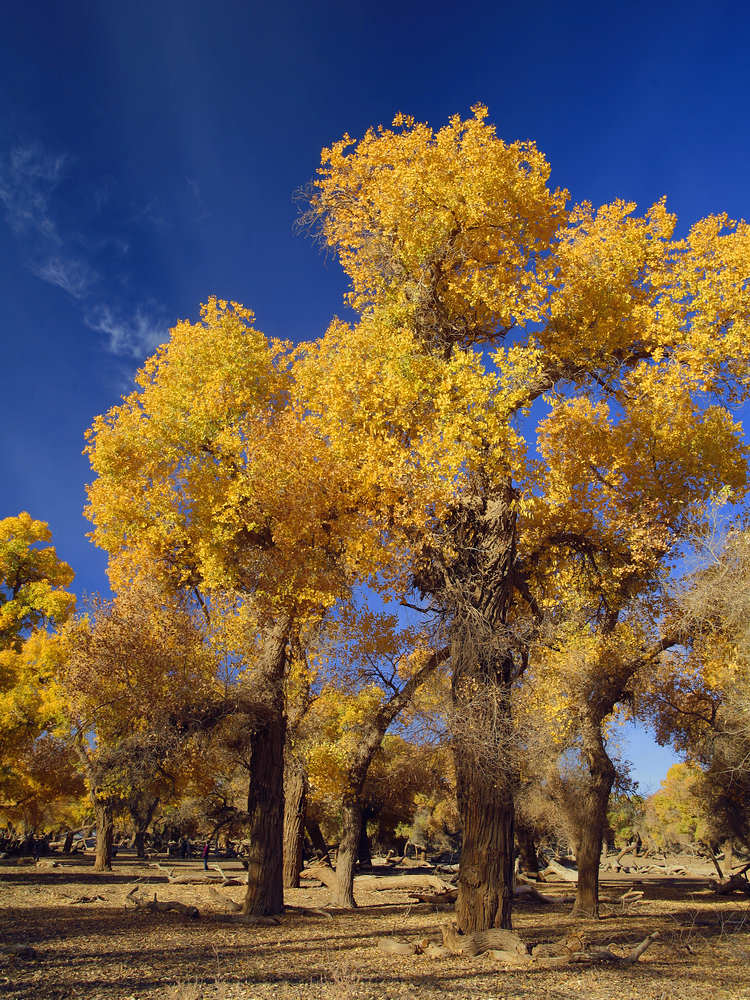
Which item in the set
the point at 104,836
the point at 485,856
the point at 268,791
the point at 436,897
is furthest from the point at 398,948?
the point at 104,836

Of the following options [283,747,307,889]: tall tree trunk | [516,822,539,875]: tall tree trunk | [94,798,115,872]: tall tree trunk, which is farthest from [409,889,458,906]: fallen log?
[94,798,115,872]: tall tree trunk

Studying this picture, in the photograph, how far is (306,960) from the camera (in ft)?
26.7

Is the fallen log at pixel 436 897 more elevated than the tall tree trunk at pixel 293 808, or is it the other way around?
the tall tree trunk at pixel 293 808

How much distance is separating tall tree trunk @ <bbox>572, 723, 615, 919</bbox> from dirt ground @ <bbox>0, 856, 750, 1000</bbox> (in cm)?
70

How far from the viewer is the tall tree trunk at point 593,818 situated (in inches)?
548

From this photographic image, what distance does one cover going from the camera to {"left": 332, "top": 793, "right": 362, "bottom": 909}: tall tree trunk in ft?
50.1

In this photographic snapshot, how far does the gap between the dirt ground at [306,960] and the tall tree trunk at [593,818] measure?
700 mm

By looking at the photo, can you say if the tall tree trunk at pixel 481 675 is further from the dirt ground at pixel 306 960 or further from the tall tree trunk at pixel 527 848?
the tall tree trunk at pixel 527 848

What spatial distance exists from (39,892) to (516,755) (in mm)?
13045

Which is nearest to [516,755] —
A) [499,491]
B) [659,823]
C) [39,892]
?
[499,491]

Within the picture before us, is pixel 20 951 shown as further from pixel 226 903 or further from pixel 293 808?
pixel 293 808

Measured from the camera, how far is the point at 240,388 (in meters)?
14.2

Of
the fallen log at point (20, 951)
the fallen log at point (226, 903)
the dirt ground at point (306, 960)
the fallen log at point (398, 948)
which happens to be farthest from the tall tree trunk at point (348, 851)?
the fallen log at point (20, 951)

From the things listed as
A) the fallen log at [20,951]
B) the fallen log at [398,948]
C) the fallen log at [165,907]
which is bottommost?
the fallen log at [165,907]
